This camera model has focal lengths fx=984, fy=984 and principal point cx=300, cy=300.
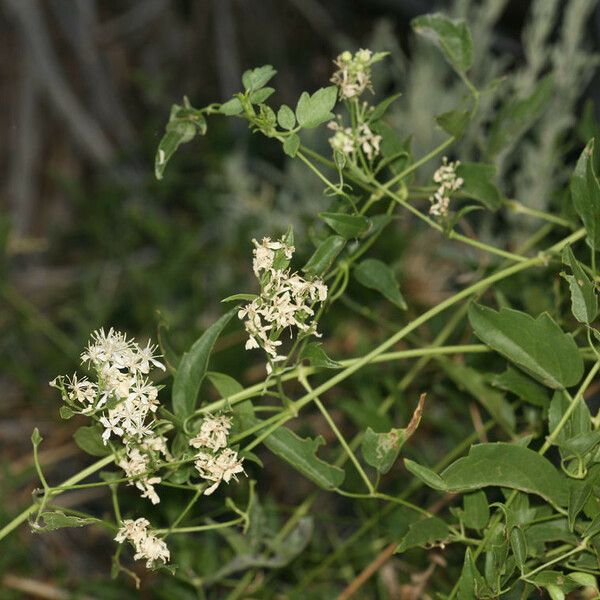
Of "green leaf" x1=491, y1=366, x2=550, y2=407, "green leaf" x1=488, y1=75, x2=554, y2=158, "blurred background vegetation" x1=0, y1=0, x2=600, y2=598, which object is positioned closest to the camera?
"green leaf" x1=491, y1=366, x2=550, y2=407

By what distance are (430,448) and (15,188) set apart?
3.40ft

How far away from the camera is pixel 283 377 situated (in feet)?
1.61

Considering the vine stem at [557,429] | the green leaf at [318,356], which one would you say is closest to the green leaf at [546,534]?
the vine stem at [557,429]

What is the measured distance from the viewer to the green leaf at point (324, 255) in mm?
468

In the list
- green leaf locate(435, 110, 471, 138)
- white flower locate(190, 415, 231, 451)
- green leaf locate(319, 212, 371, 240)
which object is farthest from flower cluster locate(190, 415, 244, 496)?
green leaf locate(435, 110, 471, 138)

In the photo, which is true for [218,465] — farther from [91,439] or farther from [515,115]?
[515,115]

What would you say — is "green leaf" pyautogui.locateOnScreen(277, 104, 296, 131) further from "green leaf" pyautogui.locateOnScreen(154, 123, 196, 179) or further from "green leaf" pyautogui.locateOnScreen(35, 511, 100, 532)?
"green leaf" pyautogui.locateOnScreen(35, 511, 100, 532)

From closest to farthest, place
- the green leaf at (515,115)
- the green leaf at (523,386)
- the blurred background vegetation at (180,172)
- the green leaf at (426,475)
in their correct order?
the green leaf at (426,475), the green leaf at (523,386), the green leaf at (515,115), the blurred background vegetation at (180,172)

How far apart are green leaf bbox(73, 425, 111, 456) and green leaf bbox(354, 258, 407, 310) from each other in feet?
0.59

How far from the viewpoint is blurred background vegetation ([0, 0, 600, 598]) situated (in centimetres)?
90

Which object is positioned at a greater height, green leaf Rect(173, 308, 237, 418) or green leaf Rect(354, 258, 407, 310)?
green leaf Rect(173, 308, 237, 418)

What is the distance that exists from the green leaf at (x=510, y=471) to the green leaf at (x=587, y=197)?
11 cm

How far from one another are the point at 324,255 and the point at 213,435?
0.10 metres

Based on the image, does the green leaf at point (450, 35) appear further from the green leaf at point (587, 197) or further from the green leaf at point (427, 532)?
the green leaf at point (427, 532)
